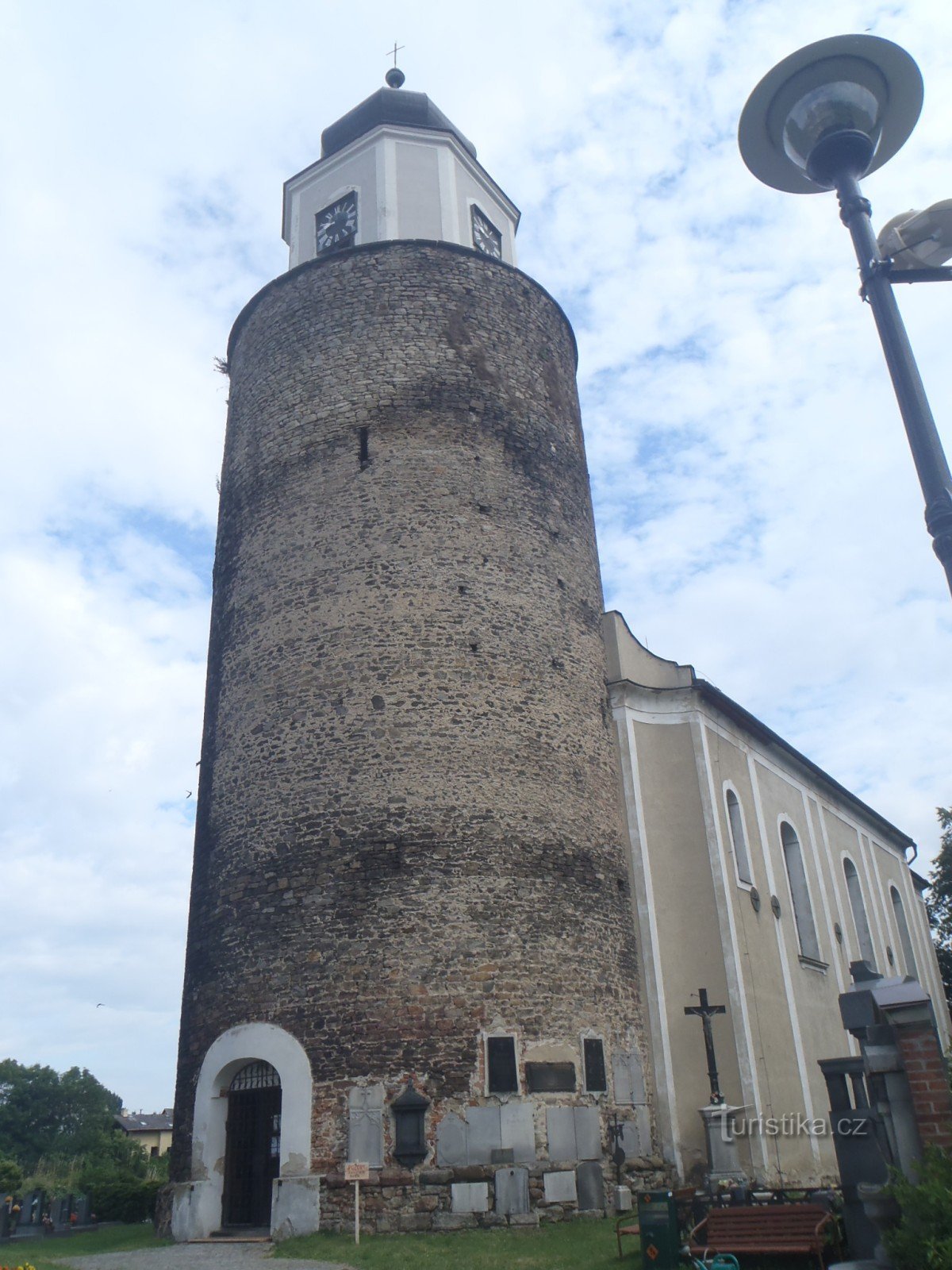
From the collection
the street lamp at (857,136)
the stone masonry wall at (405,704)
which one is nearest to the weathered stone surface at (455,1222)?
the stone masonry wall at (405,704)

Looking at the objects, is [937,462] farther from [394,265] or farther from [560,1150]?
[394,265]

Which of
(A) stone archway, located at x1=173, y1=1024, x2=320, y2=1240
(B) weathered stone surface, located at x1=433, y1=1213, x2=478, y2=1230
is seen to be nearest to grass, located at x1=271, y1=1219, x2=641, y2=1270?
(B) weathered stone surface, located at x1=433, y1=1213, x2=478, y2=1230

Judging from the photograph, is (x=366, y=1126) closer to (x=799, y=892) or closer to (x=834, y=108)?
(x=834, y=108)

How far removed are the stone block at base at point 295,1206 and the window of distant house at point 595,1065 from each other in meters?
3.85

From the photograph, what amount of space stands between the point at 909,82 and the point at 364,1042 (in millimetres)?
12048

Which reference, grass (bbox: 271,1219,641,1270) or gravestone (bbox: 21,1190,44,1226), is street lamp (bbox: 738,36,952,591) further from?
gravestone (bbox: 21,1190,44,1226)

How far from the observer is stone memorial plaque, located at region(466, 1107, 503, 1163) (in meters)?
13.1

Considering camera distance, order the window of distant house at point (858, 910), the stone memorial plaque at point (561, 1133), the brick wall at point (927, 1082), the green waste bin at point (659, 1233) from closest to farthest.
Result: the brick wall at point (927, 1082) < the green waste bin at point (659, 1233) < the stone memorial plaque at point (561, 1133) < the window of distant house at point (858, 910)

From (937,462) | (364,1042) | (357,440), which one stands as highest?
(357,440)

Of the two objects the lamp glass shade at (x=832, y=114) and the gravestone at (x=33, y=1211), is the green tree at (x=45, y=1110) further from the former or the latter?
the lamp glass shade at (x=832, y=114)

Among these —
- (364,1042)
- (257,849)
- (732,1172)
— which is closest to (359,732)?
(257,849)

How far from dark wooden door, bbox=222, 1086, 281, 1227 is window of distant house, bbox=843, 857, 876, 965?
16.5 meters

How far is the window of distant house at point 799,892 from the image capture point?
2198 centimetres

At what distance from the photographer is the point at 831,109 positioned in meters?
6.27
